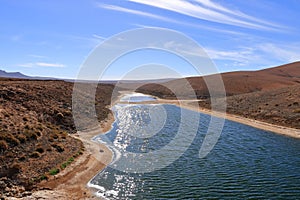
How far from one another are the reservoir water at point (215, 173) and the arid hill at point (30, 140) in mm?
5117

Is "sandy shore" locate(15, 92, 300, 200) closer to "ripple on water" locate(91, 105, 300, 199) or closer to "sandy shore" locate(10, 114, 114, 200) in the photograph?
"sandy shore" locate(10, 114, 114, 200)

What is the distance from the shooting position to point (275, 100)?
2899 inches

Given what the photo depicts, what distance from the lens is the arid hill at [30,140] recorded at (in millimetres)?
24438

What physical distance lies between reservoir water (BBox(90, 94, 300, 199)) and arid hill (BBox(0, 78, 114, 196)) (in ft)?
16.8

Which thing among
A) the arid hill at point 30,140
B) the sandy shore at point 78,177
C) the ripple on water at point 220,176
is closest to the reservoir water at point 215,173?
the ripple on water at point 220,176

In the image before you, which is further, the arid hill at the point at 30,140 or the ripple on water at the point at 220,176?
the arid hill at the point at 30,140

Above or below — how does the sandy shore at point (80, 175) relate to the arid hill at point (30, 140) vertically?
below

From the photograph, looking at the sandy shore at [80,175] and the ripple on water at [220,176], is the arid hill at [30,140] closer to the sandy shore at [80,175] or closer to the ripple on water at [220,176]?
the sandy shore at [80,175]

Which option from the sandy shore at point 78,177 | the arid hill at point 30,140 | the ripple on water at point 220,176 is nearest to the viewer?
the sandy shore at point 78,177

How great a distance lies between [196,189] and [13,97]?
111 ft

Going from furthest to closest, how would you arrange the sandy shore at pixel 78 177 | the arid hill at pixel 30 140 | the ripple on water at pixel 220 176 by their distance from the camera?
1. the arid hill at pixel 30 140
2. the ripple on water at pixel 220 176
3. the sandy shore at pixel 78 177

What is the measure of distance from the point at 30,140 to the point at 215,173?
1999cm

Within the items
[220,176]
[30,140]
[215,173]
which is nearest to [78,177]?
[30,140]

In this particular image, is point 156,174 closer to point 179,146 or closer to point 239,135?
point 179,146
